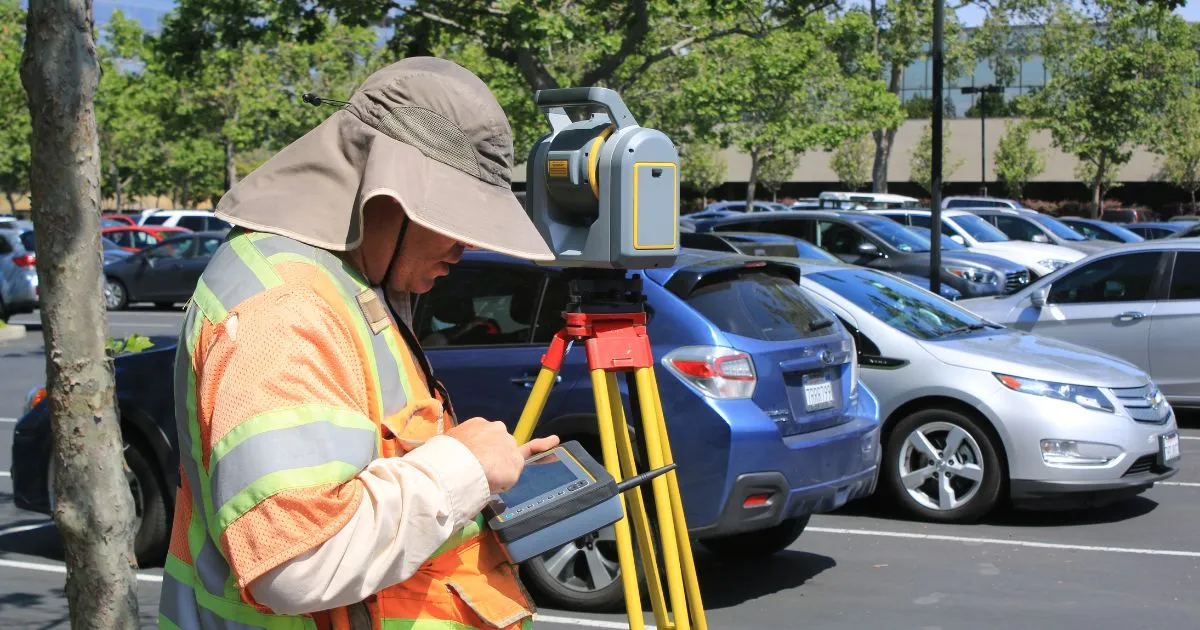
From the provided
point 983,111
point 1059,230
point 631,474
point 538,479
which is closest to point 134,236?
point 1059,230

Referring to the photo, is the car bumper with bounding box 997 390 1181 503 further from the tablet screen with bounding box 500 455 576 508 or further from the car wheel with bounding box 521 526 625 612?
the tablet screen with bounding box 500 455 576 508

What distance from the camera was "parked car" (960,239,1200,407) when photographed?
11023 mm

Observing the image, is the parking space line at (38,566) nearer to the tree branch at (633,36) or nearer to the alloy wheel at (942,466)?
the alloy wheel at (942,466)

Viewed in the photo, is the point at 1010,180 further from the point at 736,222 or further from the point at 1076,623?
the point at 1076,623

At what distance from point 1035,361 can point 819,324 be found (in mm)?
1948

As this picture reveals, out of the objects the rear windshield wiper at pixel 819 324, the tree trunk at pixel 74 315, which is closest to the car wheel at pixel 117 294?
the rear windshield wiper at pixel 819 324

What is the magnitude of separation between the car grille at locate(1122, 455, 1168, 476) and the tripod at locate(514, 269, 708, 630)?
14.3 ft

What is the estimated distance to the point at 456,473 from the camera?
72.8 inches

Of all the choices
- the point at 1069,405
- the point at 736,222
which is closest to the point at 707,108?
the point at 736,222

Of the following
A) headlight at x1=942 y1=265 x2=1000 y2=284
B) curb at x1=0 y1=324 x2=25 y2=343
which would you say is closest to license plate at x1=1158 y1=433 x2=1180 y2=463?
headlight at x1=942 y1=265 x2=1000 y2=284

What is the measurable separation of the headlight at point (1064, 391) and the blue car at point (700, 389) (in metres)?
1.38

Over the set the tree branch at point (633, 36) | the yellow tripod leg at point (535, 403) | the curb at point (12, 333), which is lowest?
the curb at point (12, 333)

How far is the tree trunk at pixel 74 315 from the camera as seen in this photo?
3123 mm

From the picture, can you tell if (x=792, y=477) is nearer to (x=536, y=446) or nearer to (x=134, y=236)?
(x=536, y=446)
